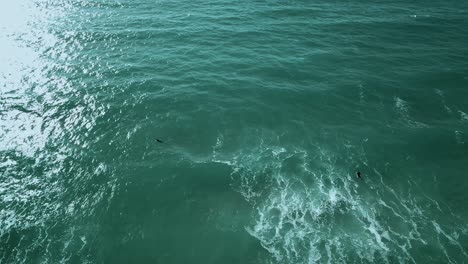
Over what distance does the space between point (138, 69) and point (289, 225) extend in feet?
221

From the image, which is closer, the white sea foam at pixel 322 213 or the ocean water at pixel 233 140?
the white sea foam at pixel 322 213

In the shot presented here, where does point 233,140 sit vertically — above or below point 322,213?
above

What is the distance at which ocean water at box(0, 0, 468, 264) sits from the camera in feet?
191

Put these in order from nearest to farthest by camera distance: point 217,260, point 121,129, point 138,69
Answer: point 217,260, point 121,129, point 138,69

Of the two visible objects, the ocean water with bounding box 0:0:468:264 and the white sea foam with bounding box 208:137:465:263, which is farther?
the ocean water with bounding box 0:0:468:264

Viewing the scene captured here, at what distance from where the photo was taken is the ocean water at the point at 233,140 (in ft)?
191

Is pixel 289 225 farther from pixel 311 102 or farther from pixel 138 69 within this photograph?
pixel 138 69

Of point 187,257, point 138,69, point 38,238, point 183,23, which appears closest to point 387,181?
point 187,257

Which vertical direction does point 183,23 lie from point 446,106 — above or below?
above

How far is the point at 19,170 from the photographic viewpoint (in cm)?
6906

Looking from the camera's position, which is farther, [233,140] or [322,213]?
[233,140]

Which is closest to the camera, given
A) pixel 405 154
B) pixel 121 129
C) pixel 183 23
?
pixel 405 154

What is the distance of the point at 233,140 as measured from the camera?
253 ft

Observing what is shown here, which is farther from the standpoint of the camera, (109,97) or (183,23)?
(183,23)
